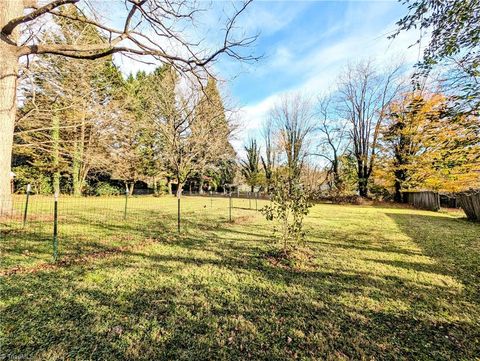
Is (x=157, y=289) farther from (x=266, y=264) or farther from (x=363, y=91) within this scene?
(x=363, y=91)

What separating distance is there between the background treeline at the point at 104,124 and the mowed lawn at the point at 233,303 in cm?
559

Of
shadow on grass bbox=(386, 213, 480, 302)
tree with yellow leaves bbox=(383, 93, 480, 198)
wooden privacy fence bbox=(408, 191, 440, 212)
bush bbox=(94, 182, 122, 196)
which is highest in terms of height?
tree with yellow leaves bbox=(383, 93, 480, 198)

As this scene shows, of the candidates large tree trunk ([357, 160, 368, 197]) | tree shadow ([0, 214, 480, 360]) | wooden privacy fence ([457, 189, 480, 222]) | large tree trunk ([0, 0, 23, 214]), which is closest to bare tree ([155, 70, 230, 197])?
large tree trunk ([0, 0, 23, 214])

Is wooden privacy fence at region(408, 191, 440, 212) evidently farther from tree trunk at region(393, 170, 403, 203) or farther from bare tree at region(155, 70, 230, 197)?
bare tree at region(155, 70, 230, 197)

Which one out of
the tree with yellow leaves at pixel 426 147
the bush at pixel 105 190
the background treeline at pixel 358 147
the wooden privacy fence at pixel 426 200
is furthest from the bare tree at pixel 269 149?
the bush at pixel 105 190

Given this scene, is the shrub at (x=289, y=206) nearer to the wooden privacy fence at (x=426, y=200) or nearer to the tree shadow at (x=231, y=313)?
the tree shadow at (x=231, y=313)

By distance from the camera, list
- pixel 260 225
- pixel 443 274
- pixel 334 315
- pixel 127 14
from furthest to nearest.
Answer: pixel 260 225 → pixel 127 14 → pixel 443 274 → pixel 334 315

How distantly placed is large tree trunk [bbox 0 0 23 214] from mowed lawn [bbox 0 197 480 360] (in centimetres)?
189

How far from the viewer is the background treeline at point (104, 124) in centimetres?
885

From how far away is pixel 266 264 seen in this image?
13.6 feet

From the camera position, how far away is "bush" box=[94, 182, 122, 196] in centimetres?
2147

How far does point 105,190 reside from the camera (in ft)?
71.9

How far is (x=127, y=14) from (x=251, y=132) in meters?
25.9

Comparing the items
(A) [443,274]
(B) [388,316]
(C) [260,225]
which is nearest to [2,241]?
(C) [260,225]
